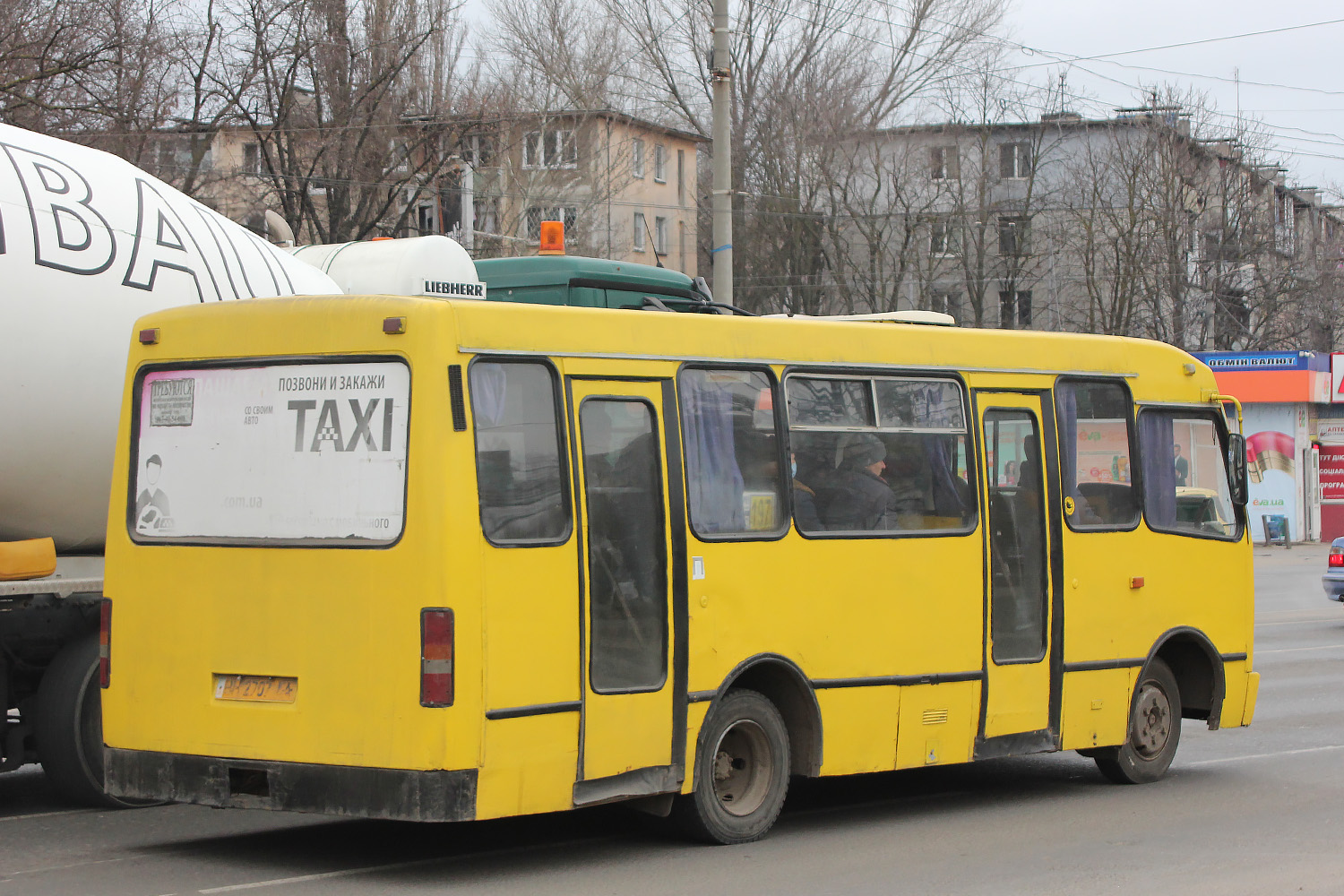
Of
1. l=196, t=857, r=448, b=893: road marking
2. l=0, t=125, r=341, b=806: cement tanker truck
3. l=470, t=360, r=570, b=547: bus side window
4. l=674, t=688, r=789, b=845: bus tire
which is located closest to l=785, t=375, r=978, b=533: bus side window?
l=674, t=688, r=789, b=845: bus tire

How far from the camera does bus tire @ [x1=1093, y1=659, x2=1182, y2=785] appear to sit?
34.0 ft

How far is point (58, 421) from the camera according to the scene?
30.1 ft

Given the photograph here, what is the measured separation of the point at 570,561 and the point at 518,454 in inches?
20.4

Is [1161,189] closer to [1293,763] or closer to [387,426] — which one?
[1293,763]

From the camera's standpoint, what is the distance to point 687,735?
7.86 meters

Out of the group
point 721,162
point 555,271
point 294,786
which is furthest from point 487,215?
point 294,786

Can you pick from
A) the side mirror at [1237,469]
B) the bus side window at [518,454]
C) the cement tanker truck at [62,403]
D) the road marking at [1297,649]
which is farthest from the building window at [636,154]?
the bus side window at [518,454]

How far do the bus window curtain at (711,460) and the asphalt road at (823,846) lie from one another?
62.1 inches

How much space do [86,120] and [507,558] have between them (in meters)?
19.9

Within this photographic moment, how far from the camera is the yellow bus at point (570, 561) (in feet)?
23.1

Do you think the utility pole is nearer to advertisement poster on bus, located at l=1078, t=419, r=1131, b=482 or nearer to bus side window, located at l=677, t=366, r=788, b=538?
advertisement poster on bus, located at l=1078, t=419, r=1131, b=482

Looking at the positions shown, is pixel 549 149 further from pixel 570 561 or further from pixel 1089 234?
pixel 570 561

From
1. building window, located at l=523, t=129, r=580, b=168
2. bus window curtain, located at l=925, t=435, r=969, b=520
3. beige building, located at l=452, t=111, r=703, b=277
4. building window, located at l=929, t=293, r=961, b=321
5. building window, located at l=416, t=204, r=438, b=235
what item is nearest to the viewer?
bus window curtain, located at l=925, t=435, r=969, b=520

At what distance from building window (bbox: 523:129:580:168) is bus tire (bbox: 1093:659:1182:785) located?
104 ft
